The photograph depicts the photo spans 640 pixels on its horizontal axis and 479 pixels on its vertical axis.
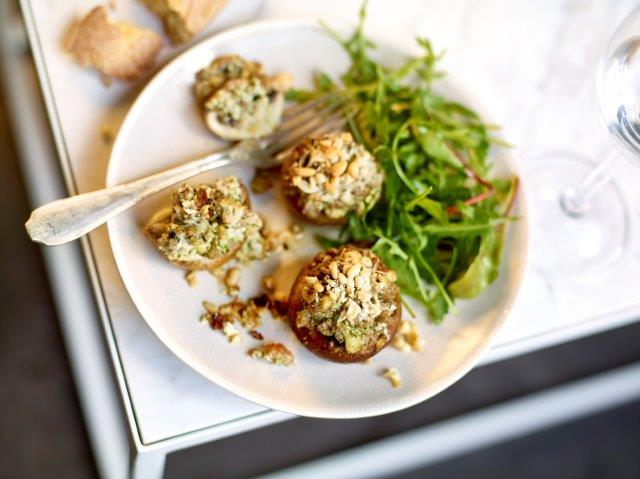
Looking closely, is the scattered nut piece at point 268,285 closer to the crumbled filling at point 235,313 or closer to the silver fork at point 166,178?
the crumbled filling at point 235,313

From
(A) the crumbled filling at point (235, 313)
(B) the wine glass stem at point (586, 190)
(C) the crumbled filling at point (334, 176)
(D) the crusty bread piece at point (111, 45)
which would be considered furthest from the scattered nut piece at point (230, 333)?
(B) the wine glass stem at point (586, 190)

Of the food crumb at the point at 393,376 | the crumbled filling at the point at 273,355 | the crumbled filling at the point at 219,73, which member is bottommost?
the food crumb at the point at 393,376

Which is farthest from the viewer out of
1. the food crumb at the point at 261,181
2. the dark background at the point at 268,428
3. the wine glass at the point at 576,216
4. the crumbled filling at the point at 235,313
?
the dark background at the point at 268,428

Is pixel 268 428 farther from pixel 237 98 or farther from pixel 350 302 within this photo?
pixel 237 98

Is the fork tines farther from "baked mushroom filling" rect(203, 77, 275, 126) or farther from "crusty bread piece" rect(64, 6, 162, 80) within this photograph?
"crusty bread piece" rect(64, 6, 162, 80)

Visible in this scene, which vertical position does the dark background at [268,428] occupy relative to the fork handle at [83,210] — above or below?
below

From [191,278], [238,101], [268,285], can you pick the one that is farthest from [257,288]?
[238,101]

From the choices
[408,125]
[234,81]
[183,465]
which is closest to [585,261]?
[408,125]
